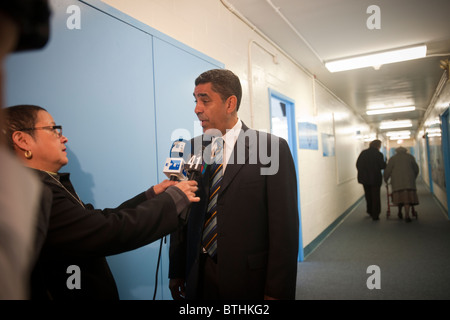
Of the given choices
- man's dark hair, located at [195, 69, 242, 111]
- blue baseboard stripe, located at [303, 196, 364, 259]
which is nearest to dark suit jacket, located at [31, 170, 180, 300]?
man's dark hair, located at [195, 69, 242, 111]

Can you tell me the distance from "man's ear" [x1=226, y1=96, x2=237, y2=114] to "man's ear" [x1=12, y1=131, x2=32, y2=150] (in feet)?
3.05

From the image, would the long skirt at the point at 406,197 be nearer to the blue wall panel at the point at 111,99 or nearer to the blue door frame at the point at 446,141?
the blue door frame at the point at 446,141

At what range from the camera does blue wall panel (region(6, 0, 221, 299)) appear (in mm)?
1338

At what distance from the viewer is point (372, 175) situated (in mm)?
6887

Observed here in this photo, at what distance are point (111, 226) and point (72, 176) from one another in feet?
1.91

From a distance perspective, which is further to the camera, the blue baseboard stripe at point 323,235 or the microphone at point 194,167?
the blue baseboard stripe at point 323,235

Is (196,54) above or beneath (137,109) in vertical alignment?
above

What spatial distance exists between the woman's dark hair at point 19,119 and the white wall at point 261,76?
906mm

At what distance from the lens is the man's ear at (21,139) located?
1.03 meters

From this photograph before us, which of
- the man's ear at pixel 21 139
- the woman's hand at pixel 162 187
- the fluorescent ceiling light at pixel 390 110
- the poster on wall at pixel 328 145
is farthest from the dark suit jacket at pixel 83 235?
the fluorescent ceiling light at pixel 390 110

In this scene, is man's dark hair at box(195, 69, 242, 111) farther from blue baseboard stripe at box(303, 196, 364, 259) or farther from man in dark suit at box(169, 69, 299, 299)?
blue baseboard stripe at box(303, 196, 364, 259)

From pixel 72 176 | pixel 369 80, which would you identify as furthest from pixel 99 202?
pixel 369 80

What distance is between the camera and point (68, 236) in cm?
92
